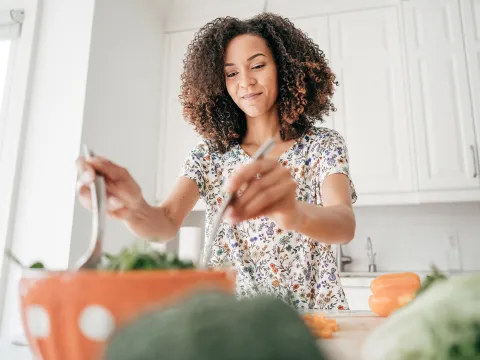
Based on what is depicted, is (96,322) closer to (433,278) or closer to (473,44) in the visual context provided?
(433,278)

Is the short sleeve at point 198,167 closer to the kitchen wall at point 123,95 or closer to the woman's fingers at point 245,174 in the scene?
the woman's fingers at point 245,174

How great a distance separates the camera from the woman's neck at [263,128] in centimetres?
121

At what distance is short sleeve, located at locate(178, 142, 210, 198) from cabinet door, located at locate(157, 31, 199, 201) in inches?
63.7

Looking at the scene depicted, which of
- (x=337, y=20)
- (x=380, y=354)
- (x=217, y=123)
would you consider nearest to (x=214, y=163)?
(x=217, y=123)

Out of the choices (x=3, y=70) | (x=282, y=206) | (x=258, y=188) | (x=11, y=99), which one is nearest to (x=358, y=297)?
(x=282, y=206)

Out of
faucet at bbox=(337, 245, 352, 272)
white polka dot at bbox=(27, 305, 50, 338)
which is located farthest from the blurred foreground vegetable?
faucet at bbox=(337, 245, 352, 272)

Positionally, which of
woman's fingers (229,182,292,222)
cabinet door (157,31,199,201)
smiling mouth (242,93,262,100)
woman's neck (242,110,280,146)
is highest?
cabinet door (157,31,199,201)

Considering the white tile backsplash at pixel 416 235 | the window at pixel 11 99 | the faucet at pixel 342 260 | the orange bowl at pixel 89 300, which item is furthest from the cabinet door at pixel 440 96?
the orange bowl at pixel 89 300

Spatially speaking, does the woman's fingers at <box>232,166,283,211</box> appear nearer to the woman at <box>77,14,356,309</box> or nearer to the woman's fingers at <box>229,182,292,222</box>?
the woman's fingers at <box>229,182,292,222</box>

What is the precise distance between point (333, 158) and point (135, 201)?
553 millimetres

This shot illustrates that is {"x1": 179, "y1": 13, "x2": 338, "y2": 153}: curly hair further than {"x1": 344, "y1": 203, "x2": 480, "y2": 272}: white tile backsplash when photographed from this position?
No

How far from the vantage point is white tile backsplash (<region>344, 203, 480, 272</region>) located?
2537mm

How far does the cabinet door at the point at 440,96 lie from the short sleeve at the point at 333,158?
1.48 m

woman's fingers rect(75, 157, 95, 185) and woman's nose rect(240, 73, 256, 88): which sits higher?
woman's nose rect(240, 73, 256, 88)
